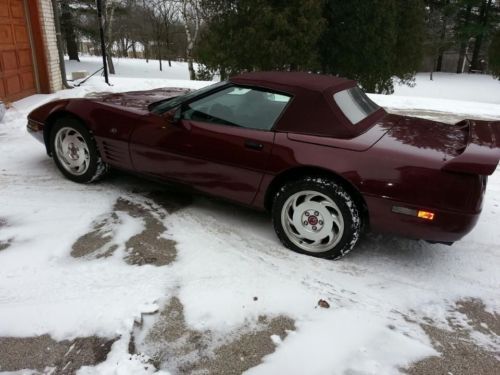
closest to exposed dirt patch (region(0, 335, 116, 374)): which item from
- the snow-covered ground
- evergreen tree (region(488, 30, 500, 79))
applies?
the snow-covered ground

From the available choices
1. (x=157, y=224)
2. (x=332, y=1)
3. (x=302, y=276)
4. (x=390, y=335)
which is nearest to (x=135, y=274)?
(x=157, y=224)

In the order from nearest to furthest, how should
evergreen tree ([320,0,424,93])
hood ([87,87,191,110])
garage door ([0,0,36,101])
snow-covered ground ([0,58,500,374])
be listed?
1. snow-covered ground ([0,58,500,374])
2. hood ([87,87,191,110])
3. garage door ([0,0,36,101])
4. evergreen tree ([320,0,424,93])

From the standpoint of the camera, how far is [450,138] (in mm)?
3291

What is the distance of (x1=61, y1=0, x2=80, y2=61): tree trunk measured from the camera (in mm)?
22797

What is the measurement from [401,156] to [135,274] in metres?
2.01

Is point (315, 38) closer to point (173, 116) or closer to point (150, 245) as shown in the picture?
point (173, 116)

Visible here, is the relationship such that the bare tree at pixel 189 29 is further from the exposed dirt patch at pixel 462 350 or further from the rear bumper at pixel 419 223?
the exposed dirt patch at pixel 462 350

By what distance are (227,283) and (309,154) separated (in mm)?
1099

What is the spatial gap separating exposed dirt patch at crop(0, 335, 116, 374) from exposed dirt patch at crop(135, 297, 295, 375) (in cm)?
22

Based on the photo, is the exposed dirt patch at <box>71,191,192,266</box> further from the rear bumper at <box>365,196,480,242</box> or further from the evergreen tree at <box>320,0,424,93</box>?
the evergreen tree at <box>320,0,424,93</box>

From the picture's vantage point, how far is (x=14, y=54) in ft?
28.0

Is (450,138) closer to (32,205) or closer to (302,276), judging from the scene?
(302,276)

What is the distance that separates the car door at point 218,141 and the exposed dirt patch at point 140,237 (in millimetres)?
354

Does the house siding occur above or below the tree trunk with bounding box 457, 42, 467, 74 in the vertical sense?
above
